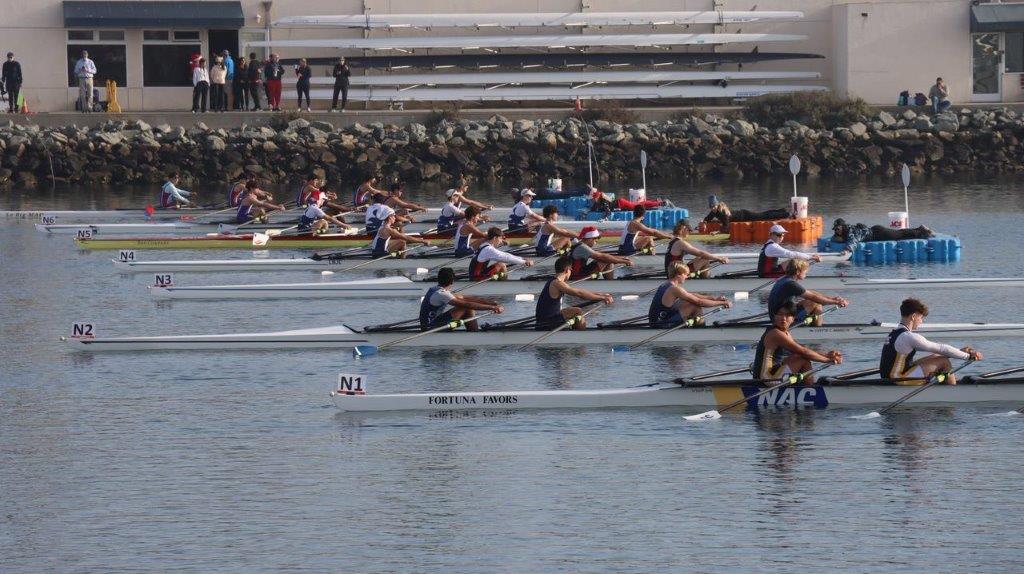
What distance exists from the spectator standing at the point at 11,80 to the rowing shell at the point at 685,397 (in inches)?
1475

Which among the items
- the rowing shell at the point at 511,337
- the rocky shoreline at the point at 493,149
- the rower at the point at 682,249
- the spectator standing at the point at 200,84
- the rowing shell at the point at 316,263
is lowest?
the rowing shell at the point at 511,337

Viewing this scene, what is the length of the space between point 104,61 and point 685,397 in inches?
1678

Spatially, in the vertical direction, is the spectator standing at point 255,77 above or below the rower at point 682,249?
above

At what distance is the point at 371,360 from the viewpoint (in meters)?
24.1

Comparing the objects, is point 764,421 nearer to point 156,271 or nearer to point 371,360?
point 371,360

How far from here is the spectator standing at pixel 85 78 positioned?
55.0 m

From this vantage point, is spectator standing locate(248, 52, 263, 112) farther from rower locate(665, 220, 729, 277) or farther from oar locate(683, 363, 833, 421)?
oar locate(683, 363, 833, 421)

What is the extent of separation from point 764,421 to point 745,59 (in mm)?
39562

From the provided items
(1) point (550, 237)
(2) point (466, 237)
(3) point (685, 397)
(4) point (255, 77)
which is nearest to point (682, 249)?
(1) point (550, 237)

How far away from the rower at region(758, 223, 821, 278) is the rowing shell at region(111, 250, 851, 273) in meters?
3.66

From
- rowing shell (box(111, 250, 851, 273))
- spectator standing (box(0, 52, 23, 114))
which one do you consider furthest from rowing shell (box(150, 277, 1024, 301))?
spectator standing (box(0, 52, 23, 114))

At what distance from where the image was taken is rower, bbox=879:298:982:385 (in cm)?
1936

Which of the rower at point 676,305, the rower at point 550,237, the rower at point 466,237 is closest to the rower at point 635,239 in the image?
the rower at point 550,237

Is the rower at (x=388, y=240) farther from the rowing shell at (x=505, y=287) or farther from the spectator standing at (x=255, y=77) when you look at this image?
the spectator standing at (x=255, y=77)
